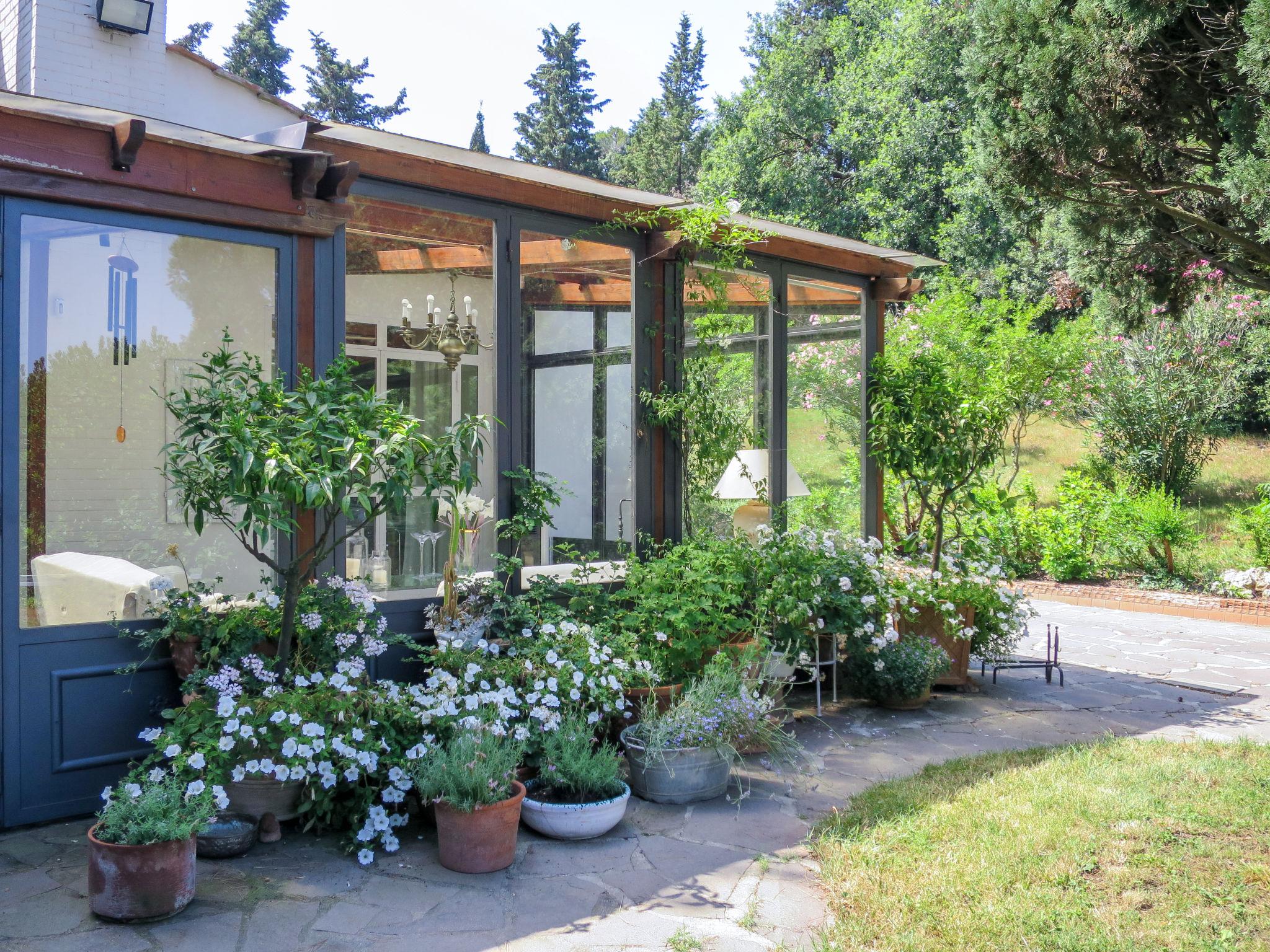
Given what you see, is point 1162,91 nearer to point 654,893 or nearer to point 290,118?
point 654,893

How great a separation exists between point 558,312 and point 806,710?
278cm

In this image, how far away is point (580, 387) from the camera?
5.75 metres

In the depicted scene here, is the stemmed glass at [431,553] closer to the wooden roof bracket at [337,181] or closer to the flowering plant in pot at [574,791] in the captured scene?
the flowering plant in pot at [574,791]

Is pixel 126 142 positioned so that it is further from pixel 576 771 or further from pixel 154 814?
pixel 576 771

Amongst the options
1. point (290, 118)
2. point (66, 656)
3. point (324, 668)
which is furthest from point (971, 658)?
point (290, 118)

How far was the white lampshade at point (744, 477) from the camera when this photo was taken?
Answer: 6402 mm

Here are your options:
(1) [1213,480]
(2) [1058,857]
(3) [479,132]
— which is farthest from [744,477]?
(3) [479,132]

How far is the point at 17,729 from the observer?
3723 mm

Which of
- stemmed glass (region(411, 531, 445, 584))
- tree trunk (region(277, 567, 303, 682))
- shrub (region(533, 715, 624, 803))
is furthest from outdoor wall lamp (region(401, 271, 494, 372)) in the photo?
shrub (region(533, 715, 624, 803))

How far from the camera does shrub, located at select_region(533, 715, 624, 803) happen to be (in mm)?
3812

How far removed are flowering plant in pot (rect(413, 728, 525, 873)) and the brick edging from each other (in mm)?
8303

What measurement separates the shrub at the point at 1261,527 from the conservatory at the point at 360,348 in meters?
6.39

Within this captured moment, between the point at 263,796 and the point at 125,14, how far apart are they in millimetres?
6976

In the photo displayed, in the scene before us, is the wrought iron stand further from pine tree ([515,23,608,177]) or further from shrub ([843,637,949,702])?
pine tree ([515,23,608,177])
